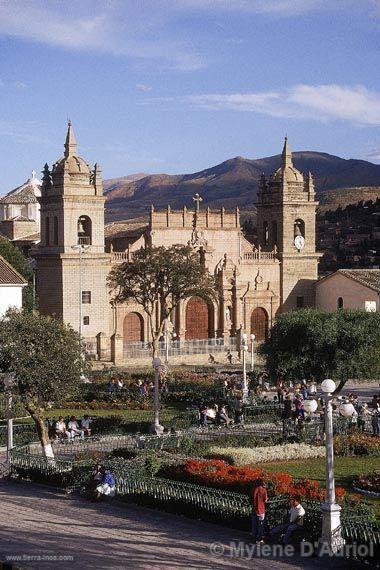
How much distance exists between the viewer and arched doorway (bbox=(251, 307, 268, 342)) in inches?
2623

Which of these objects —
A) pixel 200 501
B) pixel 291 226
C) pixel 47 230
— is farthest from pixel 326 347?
pixel 291 226

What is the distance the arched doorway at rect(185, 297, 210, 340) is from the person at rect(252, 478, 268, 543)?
43.1 m

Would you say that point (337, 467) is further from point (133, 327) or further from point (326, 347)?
point (133, 327)

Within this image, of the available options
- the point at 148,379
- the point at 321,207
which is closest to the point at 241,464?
the point at 148,379

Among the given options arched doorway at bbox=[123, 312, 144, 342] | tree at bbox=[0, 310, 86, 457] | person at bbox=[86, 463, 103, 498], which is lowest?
person at bbox=[86, 463, 103, 498]

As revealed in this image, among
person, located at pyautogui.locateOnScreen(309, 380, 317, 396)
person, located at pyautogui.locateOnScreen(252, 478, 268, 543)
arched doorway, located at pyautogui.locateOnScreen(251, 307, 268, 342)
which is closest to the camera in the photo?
person, located at pyautogui.locateOnScreen(252, 478, 268, 543)

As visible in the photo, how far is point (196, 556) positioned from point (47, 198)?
41.4 meters

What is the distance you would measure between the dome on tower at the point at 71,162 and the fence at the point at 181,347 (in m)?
9.45

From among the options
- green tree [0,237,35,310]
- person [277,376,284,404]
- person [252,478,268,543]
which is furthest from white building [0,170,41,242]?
person [252,478,268,543]

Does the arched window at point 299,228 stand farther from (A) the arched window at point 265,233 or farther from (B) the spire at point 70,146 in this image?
(B) the spire at point 70,146

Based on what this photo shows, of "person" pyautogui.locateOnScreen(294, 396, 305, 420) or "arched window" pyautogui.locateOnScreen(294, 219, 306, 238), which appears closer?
"person" pyautogui.locateOnScreen(294, 396, 305, 420)

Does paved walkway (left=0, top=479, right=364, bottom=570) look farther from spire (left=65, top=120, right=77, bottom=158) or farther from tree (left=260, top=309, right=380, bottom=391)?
spire (left=65, top=120, right=77, bottom=158)

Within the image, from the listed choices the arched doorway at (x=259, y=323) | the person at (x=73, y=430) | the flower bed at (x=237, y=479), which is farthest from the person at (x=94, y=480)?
the arched doorway at (x=259, y=323)

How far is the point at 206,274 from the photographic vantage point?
187ft
